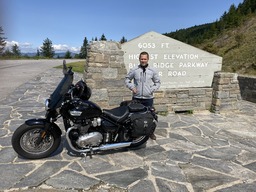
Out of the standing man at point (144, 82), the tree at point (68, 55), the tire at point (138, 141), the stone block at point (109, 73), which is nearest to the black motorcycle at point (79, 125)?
the tire at point (138, 141)

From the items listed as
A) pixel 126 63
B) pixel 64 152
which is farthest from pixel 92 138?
pixel 126 63

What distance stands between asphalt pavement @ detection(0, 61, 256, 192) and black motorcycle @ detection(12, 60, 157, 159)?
0.22 metres

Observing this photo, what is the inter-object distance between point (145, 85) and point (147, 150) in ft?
3.74

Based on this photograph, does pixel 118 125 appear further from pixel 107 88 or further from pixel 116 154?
pixel 107 88

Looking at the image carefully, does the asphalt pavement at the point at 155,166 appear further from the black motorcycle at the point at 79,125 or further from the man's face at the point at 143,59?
the man's face at the point at 143,59

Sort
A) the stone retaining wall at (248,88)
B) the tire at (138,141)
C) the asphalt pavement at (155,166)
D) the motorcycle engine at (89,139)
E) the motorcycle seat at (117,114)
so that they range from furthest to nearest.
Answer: the stone retaining wall at (248,88) < the tire at (138,141) < the motorcycle seat at (117,114) < the motorcycle engine at (89,139) < the asphalt pavement at (155,166)

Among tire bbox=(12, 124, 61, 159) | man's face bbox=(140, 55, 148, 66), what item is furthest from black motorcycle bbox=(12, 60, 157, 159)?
man's face bbox=(140, 55, 148, 66)

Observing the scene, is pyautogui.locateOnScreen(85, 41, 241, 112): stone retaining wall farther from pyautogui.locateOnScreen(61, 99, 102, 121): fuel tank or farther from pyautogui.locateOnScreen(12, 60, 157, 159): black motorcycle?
pyautogui.locateOnScreen(61, 99, 102, 121): fuel tank

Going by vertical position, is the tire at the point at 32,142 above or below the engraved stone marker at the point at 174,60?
below

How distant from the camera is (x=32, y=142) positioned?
3588mm

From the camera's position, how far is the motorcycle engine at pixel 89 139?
3527 mm

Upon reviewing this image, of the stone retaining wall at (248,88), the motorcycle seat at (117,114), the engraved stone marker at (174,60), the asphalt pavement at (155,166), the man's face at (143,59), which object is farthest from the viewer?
the stone retaining wall at (248,88)

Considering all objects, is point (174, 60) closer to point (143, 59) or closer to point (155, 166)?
point (143, 59)

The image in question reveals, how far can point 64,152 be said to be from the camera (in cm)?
394
